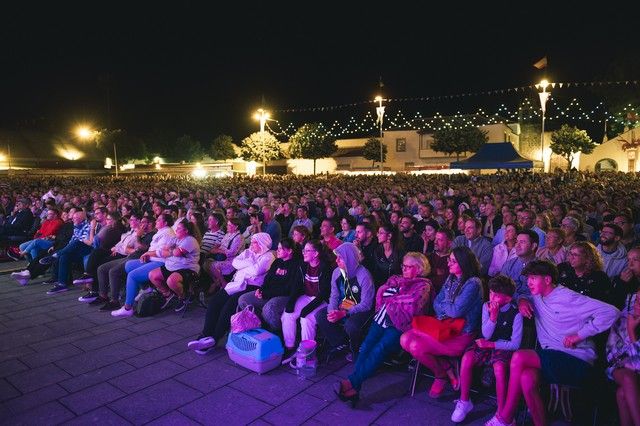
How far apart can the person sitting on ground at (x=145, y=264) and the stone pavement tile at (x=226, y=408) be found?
267 centimetres

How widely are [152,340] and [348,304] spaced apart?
236cm

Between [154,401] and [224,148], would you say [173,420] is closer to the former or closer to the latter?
[154,401]

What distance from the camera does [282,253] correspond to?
193 inches

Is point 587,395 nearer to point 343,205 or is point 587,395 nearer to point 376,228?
point 376,228

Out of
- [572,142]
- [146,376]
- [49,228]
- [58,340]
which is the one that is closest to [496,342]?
[146,376]

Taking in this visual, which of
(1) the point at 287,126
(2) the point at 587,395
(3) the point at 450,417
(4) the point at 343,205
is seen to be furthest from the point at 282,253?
(1) the point at 287,126

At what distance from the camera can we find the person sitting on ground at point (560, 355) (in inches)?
122

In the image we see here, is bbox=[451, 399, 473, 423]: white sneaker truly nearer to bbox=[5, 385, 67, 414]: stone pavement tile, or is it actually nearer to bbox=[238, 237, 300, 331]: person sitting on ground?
bbox=[238, 237, 300, 331]: person sitting on ground

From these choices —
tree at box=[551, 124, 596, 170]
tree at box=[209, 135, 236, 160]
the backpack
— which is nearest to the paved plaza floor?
the backpack

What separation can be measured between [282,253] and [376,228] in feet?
5.22

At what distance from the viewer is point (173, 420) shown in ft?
11.1

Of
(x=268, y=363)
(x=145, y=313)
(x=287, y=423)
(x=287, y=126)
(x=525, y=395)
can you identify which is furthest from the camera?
(x=287, y=126)

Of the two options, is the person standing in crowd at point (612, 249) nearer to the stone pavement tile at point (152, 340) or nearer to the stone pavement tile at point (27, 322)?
the stone pavement tile at point (152, 340)

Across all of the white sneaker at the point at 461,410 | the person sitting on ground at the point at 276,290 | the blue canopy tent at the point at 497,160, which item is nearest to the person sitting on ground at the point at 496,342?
the white sneaker at the point at 461,410
